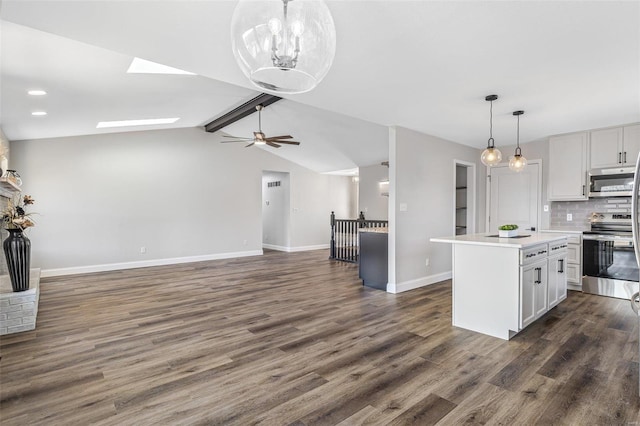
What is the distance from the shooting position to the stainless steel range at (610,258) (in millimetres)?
4438

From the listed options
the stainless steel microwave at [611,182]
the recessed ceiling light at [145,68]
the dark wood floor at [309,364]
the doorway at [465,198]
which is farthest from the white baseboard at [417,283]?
the recessed ceiling light at [145,68]

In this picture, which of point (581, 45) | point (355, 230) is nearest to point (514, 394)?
point (581, 45)

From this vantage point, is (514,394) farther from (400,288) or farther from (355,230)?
(355,230)

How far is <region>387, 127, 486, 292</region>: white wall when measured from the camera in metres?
4.91

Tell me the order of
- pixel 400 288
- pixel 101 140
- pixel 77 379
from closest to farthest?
pixel 77 379 < pixel 400 288 < pixel 101 140

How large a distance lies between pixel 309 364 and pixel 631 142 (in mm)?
5474

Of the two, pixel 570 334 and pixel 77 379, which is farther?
pixel 570 334

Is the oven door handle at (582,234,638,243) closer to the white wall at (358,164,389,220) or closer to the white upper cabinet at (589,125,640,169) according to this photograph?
the white upper cabinet at (589,125,640,169)

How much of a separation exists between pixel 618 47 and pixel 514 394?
2728 mm

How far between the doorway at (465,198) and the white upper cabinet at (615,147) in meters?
1.87

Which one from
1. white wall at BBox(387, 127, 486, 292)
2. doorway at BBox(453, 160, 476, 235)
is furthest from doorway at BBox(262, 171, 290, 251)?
white wall at BBox(387, 127, 486, 292)

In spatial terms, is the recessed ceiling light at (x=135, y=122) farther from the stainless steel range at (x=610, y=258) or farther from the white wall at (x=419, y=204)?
the stainless steel range at (x=610, y=258)

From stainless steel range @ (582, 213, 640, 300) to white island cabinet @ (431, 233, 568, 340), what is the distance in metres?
1.63

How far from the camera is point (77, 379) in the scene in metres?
2.41
